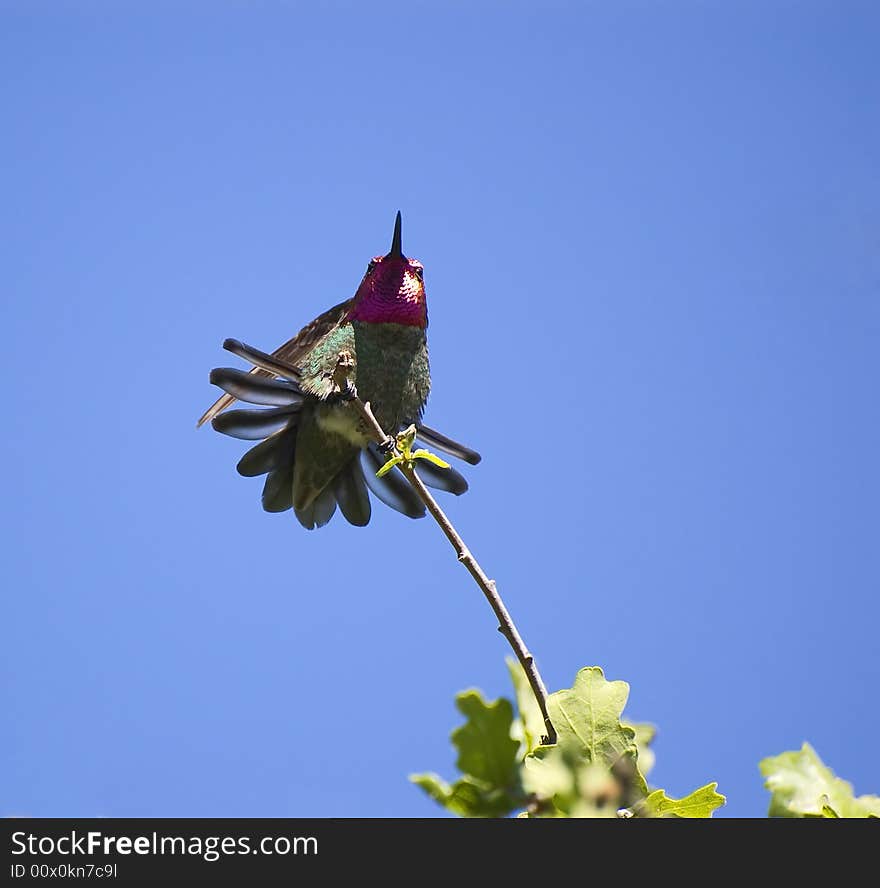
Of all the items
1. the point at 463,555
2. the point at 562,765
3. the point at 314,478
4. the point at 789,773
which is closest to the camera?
the point at 562,765

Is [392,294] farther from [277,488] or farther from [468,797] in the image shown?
[468,797]

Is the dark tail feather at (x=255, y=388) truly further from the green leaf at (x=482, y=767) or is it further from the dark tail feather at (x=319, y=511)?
the green leaf at (x=482, y=767)

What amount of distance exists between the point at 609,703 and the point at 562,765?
12cm

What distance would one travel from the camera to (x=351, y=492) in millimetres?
5051

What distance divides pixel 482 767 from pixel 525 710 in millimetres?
234

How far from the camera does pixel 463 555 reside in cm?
213

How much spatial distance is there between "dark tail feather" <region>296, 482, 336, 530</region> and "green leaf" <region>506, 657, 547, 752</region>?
322 centimetres

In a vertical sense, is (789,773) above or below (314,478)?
below

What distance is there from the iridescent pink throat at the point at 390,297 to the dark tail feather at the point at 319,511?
940mm

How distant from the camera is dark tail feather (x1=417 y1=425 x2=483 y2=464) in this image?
5.13 metres

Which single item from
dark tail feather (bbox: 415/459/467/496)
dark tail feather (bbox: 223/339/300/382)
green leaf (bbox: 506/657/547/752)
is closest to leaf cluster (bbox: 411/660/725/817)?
green leaf (bbox: 506/657/547/752)

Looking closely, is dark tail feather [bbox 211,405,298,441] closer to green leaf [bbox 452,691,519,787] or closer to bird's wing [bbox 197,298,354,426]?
bird's wing [bbox 197,298,354,426]
